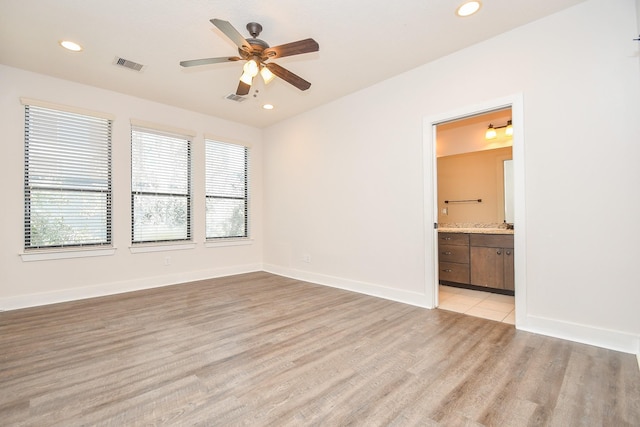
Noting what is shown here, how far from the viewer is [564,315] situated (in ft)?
8.29

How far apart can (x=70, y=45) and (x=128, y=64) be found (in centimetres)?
51

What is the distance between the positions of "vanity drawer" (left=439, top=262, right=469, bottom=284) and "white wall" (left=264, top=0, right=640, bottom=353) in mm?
1178

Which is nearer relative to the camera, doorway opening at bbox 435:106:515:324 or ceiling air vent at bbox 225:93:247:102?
doorway opening at bbox 435:106:515:324

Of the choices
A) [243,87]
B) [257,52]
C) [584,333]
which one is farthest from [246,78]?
[584,333]

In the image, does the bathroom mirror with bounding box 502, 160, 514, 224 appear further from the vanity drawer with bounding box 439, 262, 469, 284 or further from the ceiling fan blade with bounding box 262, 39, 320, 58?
the ceiling fan blade with bounding box 262, 39, 320, 58

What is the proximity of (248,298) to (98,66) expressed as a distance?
3.28 metres

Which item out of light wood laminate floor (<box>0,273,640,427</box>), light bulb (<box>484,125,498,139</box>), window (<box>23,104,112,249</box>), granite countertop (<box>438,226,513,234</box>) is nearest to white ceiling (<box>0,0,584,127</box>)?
window (<box>23,104,112,249</box>)

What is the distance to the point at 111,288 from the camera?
13.4ft

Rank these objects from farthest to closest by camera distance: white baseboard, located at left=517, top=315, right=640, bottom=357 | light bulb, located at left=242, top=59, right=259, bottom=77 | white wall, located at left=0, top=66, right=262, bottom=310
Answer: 1. white wall, located at left=0, top=66, right=262, bottom=310
2. light bulb, located at left=242, top=59, right=259, bottom=77
3. white baseboard, located at left=517, top=315, right=640, bottom=357

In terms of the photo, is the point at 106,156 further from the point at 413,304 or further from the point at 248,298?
the point at 413,304

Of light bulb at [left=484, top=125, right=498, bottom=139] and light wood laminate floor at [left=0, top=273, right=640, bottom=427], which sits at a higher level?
light bulb at [left=484, top=125, right=498, bottom=139]

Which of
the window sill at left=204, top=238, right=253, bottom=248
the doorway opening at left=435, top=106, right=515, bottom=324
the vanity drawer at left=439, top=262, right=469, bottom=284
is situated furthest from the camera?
the window sill at left=204, top=238, right=253, bottom=248

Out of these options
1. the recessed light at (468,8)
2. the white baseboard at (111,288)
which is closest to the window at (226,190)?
the white baseboard at (111,288)

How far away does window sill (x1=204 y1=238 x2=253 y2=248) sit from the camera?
5.10 m
